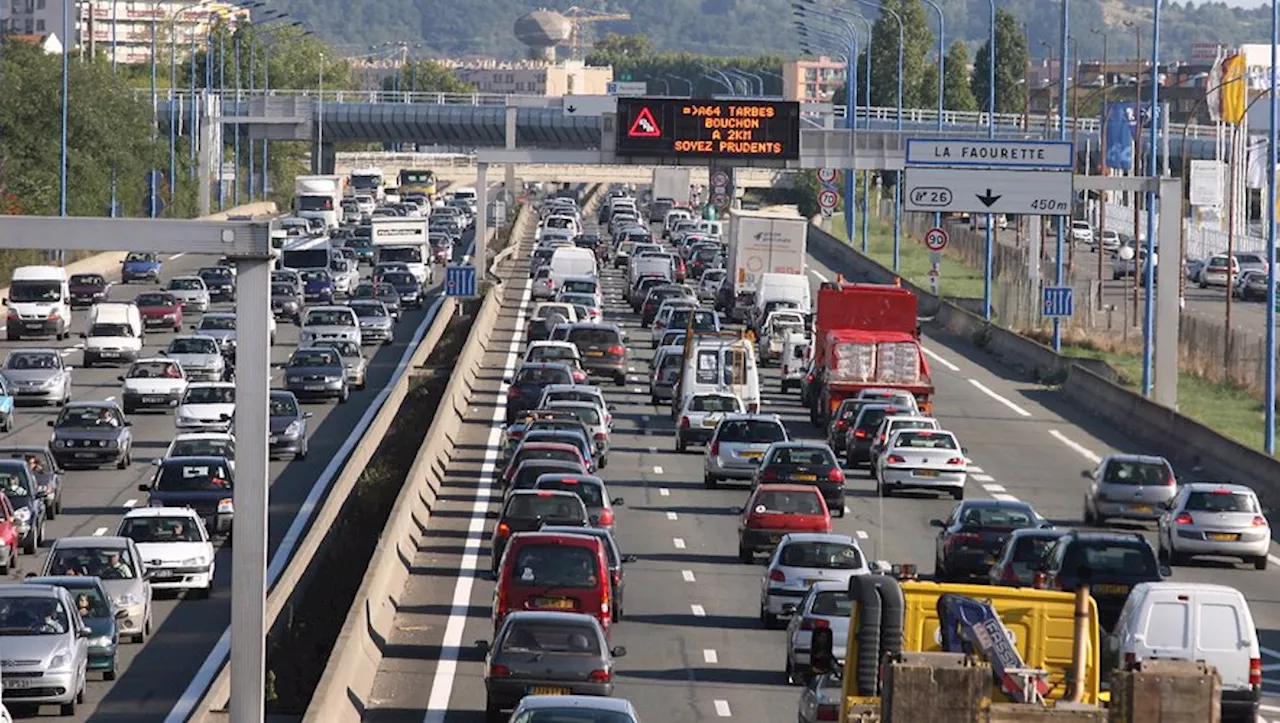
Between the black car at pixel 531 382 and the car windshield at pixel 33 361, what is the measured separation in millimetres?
9977

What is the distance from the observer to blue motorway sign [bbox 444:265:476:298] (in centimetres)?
7731

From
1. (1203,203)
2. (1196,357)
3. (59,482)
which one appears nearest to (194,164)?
(1203,203)

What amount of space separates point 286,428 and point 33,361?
1035 centimetres

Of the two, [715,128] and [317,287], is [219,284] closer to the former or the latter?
[317,287]

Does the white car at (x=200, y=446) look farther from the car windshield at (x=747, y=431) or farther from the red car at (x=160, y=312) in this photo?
the red car at (x=160, y=312)

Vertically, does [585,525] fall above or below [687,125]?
below

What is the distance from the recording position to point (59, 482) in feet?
141

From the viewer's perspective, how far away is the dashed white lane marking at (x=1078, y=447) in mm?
53928

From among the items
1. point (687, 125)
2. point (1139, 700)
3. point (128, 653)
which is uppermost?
point (687, 125)

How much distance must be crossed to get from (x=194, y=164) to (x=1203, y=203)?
65500 millimetres

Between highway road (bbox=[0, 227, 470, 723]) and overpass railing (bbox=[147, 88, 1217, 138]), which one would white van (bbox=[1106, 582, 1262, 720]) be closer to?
highway road (bbox=[0, 227, 470, 723])

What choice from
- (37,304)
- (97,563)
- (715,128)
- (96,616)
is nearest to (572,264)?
(37,304)

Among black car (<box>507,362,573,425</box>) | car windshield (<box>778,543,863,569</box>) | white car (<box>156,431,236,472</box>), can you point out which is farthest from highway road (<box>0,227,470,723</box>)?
car windshield (<box>778,543,863,569</box>)

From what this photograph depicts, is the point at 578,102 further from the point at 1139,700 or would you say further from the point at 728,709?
the point at 1139,700
